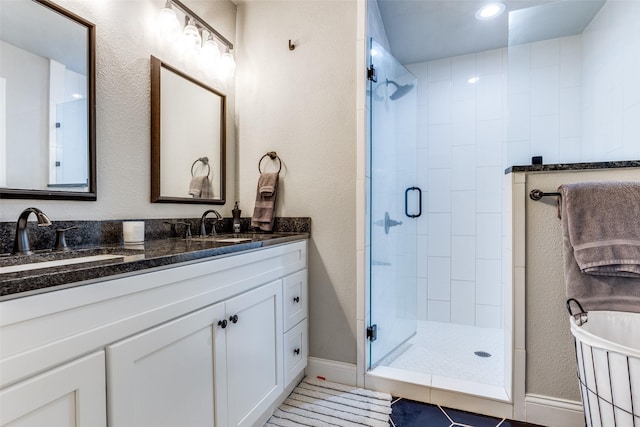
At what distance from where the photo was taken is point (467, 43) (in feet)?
8.52

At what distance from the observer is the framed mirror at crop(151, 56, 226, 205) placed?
162cm

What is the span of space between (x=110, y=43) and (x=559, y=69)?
101 inches

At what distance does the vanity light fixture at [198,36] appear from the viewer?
163 cm

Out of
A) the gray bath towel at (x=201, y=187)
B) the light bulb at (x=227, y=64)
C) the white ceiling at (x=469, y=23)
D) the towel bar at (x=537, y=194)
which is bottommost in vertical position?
Answer: the towel bar at (x=537, y=194)

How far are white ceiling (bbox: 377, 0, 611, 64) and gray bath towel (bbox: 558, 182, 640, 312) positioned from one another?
1.31 meters

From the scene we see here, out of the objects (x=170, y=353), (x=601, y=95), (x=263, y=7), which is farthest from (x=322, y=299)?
(x=601, y=95)

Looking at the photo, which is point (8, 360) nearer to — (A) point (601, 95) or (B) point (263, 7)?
(B) point (263, 7)

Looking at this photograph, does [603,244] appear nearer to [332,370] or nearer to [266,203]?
[332,370]

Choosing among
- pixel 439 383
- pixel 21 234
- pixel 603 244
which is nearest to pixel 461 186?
pixel 603 244

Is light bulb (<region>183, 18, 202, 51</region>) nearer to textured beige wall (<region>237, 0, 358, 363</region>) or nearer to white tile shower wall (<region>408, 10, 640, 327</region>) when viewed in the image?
textured beige wall (<region>237, 0, 358, 363</region>)

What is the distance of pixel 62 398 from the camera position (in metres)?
0.73

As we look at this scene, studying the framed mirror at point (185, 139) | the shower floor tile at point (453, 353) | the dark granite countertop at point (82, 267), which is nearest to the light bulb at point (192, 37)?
the framed mirror at point (185, 139)

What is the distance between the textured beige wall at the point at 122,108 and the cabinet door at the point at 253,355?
721 millimetres

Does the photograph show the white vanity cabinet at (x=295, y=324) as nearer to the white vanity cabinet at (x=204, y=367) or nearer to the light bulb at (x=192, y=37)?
the white vanity cabinet at (x=204, y=367)
